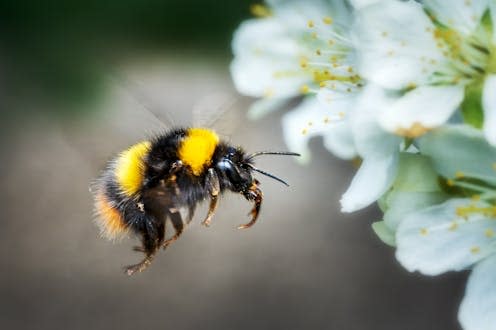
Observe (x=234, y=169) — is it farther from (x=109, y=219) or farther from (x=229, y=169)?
(x=109, y=219)

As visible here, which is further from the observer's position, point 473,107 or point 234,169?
point 234,169

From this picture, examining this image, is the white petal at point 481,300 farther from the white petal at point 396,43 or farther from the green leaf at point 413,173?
the white petal at point 396,43

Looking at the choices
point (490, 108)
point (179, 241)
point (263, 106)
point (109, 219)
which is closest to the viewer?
point (490, 108)

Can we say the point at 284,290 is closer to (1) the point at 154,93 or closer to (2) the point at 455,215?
(1) the point at 154,93

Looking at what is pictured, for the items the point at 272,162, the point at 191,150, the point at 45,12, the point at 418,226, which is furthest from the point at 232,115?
the point at 45,12

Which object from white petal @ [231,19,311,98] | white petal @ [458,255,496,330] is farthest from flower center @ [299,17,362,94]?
white petal @ [458,255,496,330]

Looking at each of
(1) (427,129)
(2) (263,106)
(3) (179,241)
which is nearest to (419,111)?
(1) (427,129)

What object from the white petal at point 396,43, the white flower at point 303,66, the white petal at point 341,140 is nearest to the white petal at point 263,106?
the white flower at point 303,66

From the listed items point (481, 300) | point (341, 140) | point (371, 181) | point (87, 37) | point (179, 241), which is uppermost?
point (371, 181)
